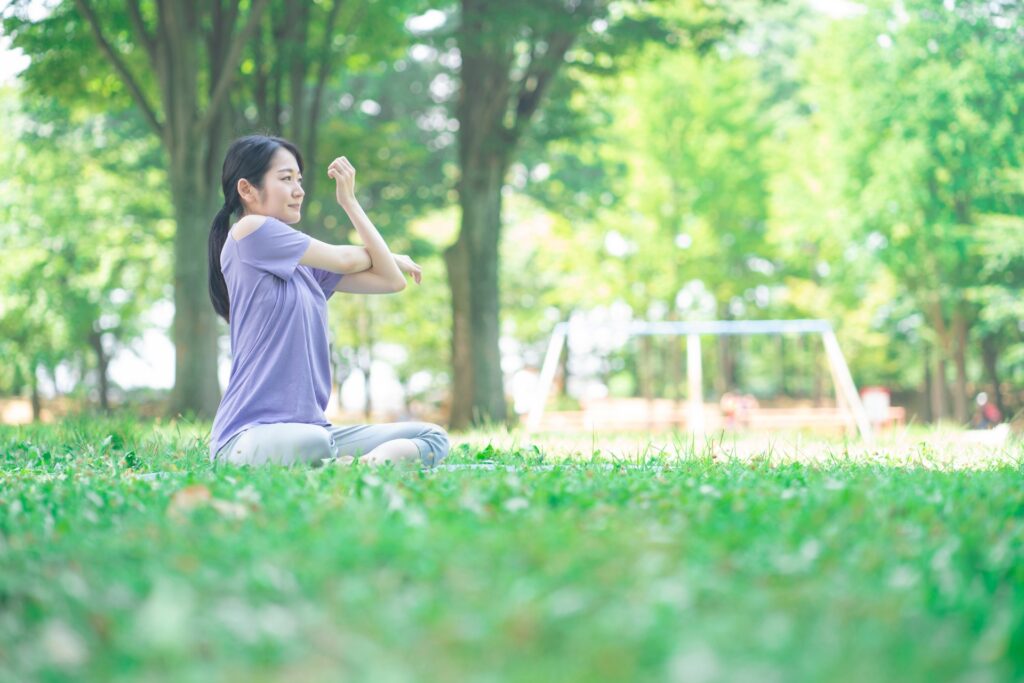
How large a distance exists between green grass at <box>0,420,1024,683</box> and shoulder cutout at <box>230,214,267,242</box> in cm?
161

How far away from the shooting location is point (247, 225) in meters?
4.98

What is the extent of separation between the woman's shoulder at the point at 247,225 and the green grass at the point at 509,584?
1.61m

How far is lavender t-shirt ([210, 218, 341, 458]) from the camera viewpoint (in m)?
4.98

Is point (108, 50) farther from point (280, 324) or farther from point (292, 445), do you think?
point (292, 445)

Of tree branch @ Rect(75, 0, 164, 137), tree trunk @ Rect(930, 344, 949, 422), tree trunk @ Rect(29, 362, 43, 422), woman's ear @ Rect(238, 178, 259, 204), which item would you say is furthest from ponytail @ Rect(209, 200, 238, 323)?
tree trunk @ Rect(29, 362, 43, 422)

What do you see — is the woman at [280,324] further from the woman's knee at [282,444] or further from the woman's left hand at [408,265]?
the woman's left hand at [408,265]

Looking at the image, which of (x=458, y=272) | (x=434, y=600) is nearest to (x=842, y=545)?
(x=434, y=600)

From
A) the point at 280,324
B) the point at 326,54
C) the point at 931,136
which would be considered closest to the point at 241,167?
the point at 280,324

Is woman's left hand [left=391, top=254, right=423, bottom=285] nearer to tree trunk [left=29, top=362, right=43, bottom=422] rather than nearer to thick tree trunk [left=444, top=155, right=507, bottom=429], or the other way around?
thick tree trunk [left=444, top=155, right=507, bottom=429]

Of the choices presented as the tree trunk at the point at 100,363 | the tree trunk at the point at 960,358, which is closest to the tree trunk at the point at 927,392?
the tree trunk at the point at 960,358

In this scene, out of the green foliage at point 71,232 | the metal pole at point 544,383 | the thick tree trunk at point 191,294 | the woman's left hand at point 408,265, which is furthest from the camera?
the green foliage at point 71,232

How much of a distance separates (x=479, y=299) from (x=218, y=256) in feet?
31.2

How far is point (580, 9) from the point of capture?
1338 centimetres

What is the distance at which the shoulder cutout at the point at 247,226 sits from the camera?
16.3 feet
